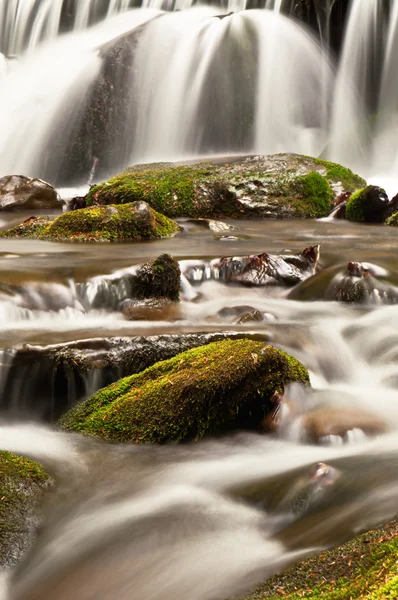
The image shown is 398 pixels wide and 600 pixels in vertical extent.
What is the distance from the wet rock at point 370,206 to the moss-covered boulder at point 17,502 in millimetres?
8525

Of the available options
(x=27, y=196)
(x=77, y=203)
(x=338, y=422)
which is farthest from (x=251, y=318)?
(x=27, y=196)

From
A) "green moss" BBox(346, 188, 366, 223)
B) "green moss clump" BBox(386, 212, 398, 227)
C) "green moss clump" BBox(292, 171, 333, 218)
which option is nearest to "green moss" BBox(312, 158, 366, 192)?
"green moss clump" BBox(292, 171, 333, 218)

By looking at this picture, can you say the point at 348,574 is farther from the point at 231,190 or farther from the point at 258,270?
the point at 231,190

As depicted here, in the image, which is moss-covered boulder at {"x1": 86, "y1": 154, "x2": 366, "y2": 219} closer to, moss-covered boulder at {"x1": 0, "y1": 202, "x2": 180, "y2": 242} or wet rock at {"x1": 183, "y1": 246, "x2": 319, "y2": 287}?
moss-covered boulder at {"x1": 0, "y1": 202, "x2": 180, "y2": 242}

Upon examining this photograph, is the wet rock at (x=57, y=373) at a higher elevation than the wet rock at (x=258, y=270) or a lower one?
lower

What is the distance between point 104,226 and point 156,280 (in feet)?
10.1

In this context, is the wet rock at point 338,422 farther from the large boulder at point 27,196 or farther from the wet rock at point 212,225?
the large boulder at point 27,196

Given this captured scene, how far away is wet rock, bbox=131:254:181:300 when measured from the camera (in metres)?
5.70

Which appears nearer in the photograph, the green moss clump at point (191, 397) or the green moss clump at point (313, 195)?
the green moss clump at point (191, 397)

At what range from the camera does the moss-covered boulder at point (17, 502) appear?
2684 mm

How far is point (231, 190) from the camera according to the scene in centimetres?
1116

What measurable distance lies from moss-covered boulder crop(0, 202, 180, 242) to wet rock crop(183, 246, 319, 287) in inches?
88.4

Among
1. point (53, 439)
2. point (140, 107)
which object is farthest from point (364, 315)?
point (140, 107)

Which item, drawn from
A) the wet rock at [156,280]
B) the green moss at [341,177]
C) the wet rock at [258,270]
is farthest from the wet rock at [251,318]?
the green moss at [341,177]
